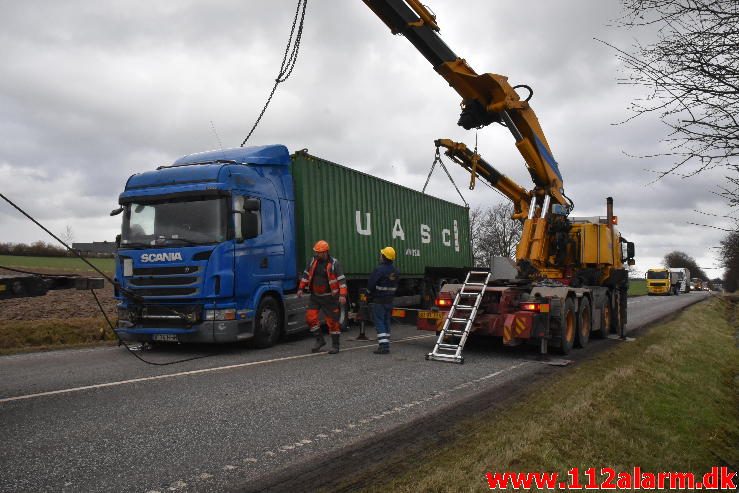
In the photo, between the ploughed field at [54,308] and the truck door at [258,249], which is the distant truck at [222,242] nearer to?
the truck door at [258,249]

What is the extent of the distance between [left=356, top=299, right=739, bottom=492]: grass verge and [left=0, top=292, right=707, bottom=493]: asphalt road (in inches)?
27.7

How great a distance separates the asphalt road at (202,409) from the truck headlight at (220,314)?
614mm

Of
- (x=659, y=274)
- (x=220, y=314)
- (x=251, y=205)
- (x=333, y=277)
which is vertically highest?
(x=251, y=205)

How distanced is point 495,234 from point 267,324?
48798 mm

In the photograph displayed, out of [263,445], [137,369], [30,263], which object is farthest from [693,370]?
[30,263]

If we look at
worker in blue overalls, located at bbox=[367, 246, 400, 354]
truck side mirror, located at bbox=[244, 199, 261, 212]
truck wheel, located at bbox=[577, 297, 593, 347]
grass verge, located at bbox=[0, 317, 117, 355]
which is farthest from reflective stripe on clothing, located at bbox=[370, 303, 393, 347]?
grass verge, located at bbox=[0, 317, 117, 355]

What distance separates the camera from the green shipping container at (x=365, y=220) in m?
11.5

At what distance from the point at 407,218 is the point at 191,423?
37.7 ft

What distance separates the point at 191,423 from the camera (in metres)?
4.79

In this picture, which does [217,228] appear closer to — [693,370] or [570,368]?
[570,368]

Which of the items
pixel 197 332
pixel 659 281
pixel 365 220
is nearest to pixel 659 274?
pixel 659 281

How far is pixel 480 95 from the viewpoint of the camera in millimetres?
10469

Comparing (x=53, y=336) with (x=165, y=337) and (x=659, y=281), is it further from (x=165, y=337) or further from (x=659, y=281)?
(x=659, y=281)

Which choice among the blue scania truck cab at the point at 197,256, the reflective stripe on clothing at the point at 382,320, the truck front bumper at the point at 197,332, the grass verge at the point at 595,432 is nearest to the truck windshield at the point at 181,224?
the blue scania truck cab at the point at 197,256
